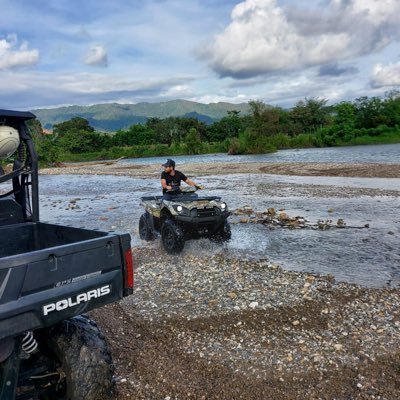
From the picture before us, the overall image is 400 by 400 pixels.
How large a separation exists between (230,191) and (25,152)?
18177 millimetres

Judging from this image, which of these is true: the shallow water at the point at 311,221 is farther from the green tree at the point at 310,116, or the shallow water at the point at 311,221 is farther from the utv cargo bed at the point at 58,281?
the green tree at the point at 310,116

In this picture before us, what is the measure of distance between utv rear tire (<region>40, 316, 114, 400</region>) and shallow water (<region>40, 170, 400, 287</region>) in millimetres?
4902

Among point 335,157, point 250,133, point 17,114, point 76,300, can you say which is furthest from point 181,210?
point 250,133

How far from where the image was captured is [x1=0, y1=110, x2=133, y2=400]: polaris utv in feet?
9.73

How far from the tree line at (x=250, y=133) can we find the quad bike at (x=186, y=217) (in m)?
53.0

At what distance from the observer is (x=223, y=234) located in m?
9.84

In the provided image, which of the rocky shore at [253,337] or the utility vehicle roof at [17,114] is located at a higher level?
the utility vehicle roof at [17,114]

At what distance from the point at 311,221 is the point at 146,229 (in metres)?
4.99

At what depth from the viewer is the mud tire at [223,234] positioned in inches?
384

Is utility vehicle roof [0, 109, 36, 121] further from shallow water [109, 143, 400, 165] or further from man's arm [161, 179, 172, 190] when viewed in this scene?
shallow water [109, 143, 400, 165]

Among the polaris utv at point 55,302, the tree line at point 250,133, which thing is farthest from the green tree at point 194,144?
the polaris utv at point 55,302

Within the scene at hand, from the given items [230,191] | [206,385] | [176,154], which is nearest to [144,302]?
[206,385]

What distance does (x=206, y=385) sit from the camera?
433 cm

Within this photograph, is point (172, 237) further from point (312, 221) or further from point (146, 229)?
point (312, 221)
